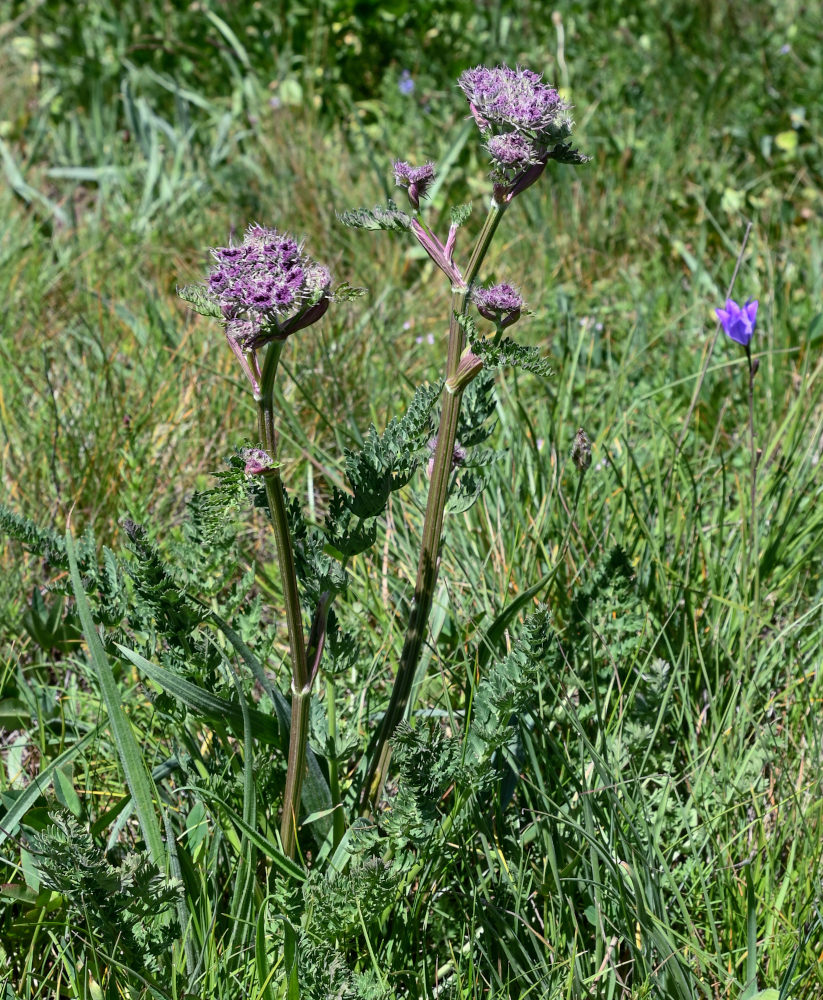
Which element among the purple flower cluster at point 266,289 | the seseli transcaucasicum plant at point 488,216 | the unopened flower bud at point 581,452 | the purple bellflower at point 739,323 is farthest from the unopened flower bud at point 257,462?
the purple bellflower at point 739,323

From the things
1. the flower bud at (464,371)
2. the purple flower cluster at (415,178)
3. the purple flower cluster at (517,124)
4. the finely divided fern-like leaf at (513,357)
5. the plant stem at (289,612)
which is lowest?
the plant stem at (289,612)

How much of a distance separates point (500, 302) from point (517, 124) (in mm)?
213

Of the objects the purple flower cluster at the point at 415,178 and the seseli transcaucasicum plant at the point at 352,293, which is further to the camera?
the purple flower cluster at the point at 415,178

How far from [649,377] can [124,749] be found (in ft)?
6.71

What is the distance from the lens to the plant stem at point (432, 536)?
1280 mm

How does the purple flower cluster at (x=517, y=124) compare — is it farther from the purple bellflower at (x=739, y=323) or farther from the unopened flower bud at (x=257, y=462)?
the purple bellflower at (x=739, y=323)

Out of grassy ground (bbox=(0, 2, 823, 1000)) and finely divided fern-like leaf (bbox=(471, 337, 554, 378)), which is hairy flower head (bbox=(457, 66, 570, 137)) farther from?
grassy ground (bbox=(0, 2, 823, 1000))

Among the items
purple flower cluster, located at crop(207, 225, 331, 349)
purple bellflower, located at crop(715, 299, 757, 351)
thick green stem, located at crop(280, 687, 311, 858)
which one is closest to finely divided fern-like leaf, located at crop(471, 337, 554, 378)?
purple flower cluster, located at crop(207, 225, 331, 349)

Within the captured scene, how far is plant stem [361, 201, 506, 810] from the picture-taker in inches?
50.4

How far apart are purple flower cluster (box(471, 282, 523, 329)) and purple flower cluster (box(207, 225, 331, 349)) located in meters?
0.21

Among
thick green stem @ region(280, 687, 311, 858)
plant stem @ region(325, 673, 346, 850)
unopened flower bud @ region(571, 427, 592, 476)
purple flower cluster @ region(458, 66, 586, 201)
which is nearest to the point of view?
purple flower cluster @ region(458, 66, 586, 201)

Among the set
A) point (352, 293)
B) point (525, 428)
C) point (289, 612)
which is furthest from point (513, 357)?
point (525, 428)

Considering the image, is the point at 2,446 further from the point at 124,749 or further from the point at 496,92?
the point at 496,92

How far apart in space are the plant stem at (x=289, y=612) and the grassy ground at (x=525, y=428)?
0.45ft
